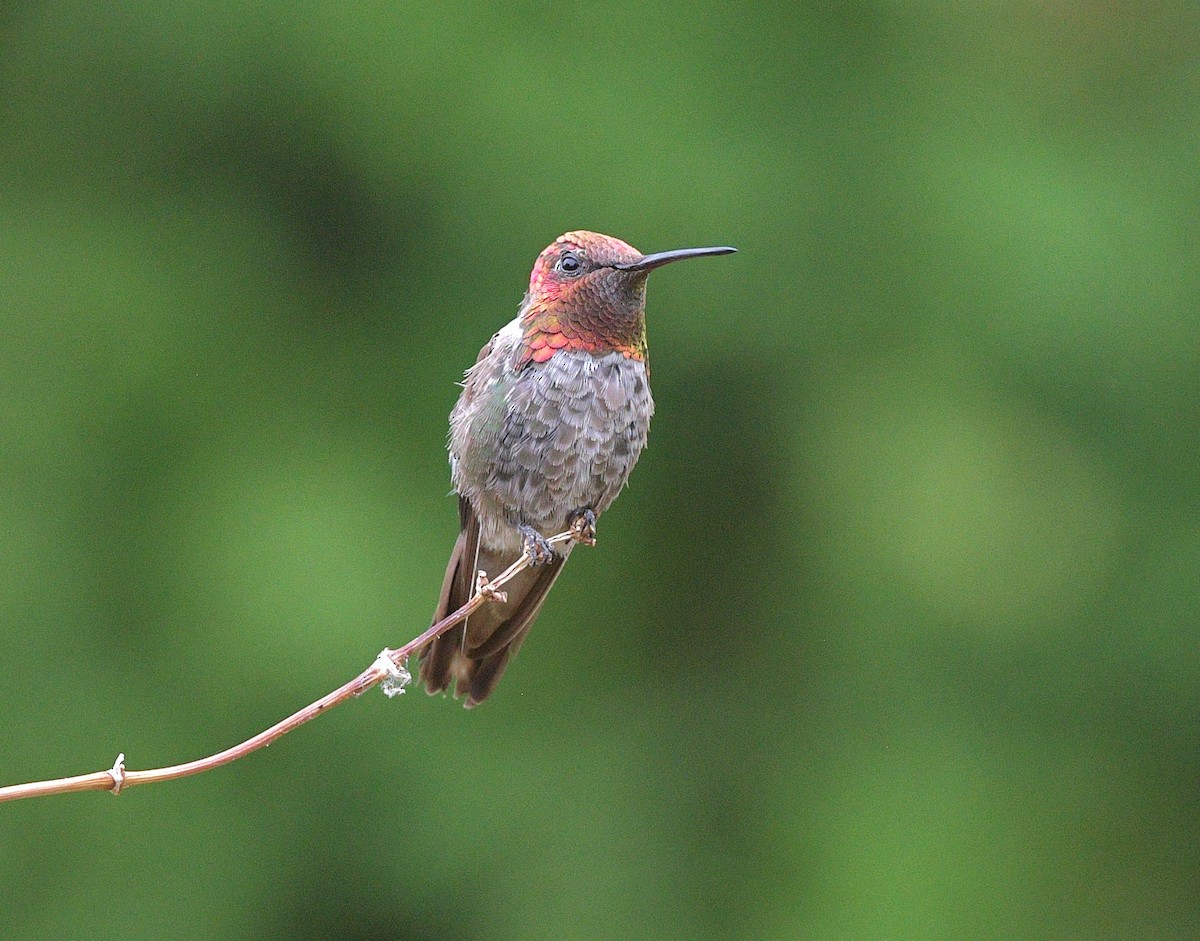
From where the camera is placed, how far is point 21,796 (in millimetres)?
1093

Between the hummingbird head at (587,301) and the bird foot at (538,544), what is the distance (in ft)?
1.07

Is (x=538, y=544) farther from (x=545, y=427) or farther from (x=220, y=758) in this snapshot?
(x=220, y=758)

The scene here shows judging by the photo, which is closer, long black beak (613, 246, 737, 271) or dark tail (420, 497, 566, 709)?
long black beak (613, 246, 737, 271)

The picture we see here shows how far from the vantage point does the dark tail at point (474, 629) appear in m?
2.46

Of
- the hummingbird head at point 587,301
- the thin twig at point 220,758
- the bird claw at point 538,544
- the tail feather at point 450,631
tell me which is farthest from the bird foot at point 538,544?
the thin twig at point 220,758

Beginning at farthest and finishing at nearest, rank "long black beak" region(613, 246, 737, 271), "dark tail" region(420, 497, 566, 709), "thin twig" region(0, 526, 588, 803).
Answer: "dark tail" region(420, 497, 566, 709)
"long black beak" region(613, 246, 737, 271)
"thin twig" region(0, 526, 588, 803)

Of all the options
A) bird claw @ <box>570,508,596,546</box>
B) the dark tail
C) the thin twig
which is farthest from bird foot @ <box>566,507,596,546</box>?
the thin twig

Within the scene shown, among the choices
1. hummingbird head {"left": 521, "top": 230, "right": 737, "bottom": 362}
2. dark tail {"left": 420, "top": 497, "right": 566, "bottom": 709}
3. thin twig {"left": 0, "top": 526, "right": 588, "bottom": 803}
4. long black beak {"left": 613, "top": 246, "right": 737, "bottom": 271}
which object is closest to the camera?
thin twig {"left": 0, "top": 526, "right": 588, "bottom": 803}

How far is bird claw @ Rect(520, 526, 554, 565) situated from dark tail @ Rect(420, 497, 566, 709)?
0.06 meters

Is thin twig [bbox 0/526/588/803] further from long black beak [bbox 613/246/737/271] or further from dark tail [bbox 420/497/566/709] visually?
dark tail [bbox 420/497/566/709]

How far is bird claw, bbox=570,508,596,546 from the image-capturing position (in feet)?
7.79

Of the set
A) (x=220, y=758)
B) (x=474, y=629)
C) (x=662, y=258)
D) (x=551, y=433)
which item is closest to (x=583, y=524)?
(x=551, y=433)

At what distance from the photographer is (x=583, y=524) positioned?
246 centimetres

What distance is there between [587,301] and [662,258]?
15.1 inches
